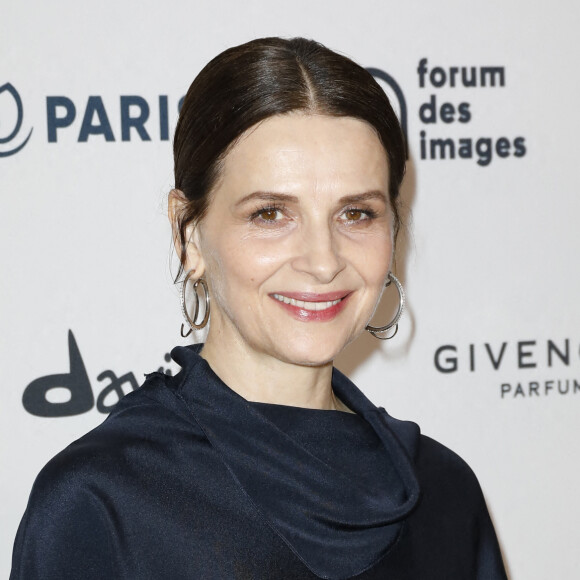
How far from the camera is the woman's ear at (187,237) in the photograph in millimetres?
1383

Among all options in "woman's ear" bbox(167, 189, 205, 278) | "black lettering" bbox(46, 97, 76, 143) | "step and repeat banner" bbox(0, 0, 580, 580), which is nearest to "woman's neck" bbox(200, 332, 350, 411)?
"woman's ear" bbox(167, 189, 205, 278)

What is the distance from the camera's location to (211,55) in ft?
7.22

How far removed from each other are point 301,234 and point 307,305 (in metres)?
0.10

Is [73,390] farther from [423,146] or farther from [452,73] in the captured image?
[452,73]

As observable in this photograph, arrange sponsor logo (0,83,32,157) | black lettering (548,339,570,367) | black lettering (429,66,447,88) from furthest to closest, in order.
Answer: black lettering (548,339,570,367) < black lettering (429,66,447,88) < sponsor logo (0,83,32,157)

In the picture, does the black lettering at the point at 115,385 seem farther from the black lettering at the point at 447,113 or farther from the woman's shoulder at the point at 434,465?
the black lettering at the point at 447,113

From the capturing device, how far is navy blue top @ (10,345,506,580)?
1.20 meters

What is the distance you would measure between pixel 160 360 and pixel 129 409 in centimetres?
91

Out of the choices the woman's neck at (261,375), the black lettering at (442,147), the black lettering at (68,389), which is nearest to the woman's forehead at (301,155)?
the woman's neck at (261,375)

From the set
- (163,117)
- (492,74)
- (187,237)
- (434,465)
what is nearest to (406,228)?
(492,74)

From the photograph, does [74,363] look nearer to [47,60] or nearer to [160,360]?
[160,360]

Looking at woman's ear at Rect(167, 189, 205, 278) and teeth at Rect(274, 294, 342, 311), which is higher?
woman's ear at Rect(167, 189, 205, 278)

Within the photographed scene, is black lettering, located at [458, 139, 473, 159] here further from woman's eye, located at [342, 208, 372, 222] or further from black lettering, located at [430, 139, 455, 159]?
woman's eye, located at [342, 208, 372, 222]

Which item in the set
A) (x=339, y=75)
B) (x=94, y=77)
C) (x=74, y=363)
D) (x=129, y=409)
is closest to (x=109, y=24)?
(x=94, y=77)
